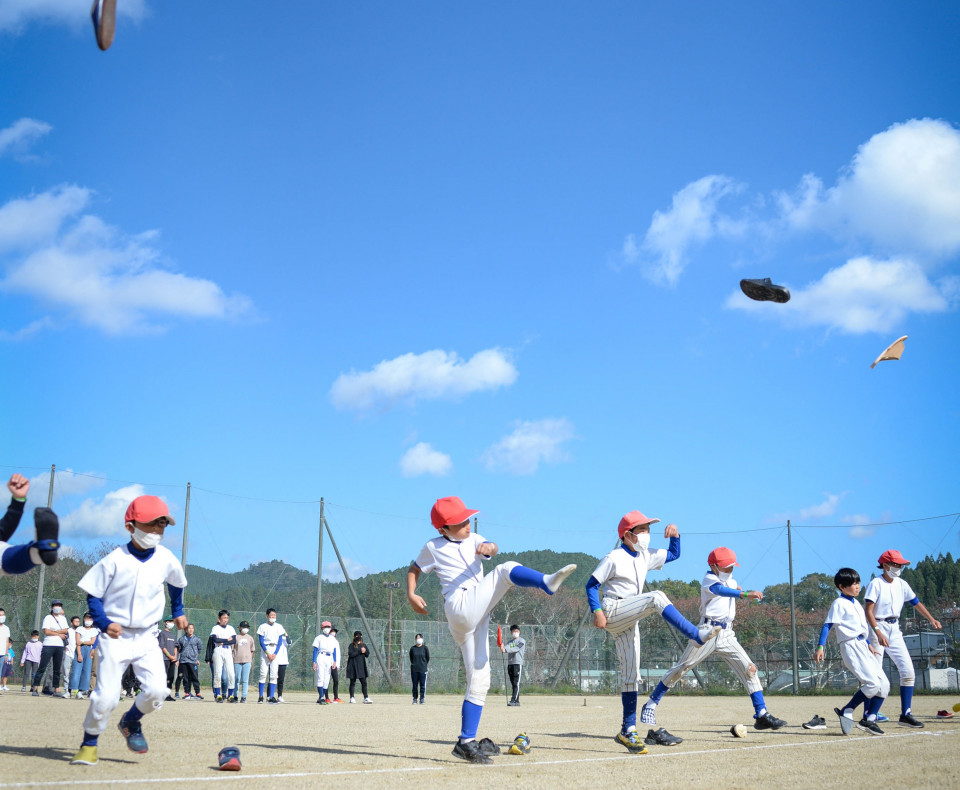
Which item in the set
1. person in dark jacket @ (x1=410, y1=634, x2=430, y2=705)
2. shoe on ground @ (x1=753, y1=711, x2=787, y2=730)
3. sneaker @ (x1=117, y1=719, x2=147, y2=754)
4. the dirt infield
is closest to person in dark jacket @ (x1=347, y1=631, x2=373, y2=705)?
person in dark jacket @ (x1=410, y1=634, x2=430, y2=705)

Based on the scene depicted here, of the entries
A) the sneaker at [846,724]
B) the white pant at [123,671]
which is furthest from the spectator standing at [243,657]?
the sneaker at [846,724]

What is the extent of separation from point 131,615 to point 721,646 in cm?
663

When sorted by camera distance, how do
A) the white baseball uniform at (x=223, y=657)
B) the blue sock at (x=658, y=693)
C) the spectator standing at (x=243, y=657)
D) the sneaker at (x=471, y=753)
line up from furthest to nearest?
the spectator standing at (x=243, y=657), the white baseball uniform at (x=223, y=657), the blue sock at (x=658, y=693), the sneaker at (x=471, y=753)

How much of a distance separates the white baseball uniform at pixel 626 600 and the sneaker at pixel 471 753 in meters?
1.91

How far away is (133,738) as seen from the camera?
7.30m

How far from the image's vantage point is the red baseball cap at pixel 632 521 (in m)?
8.84

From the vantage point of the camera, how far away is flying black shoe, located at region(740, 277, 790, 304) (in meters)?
11.8

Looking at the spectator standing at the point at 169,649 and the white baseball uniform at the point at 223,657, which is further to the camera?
the white baseball uniform at the point at 223,657

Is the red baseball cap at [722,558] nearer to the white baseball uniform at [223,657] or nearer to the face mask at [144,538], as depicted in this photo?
the face mask at [144,538]

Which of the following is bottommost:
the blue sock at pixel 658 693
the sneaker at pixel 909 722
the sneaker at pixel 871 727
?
the sneaker at pixel 909 722

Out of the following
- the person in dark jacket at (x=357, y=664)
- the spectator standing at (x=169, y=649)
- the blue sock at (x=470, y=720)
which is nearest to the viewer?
the blue sock at (x=470, y=720)

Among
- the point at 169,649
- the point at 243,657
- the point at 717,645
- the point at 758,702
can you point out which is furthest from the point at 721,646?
the point at 169,649

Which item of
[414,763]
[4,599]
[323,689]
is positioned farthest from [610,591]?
[4,599]

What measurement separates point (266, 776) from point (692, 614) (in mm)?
32373
